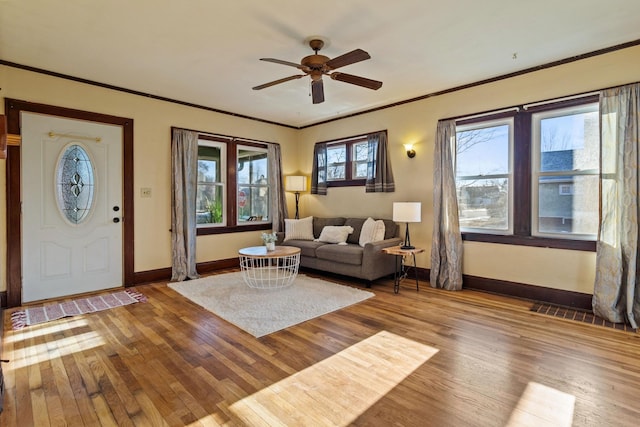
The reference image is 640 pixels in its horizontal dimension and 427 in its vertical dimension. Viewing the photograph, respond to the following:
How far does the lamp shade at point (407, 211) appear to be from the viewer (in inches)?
175

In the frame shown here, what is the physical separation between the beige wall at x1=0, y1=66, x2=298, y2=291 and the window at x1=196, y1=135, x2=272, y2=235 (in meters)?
0.20

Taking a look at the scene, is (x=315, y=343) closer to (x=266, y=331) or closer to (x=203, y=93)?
(x=266, y=331)

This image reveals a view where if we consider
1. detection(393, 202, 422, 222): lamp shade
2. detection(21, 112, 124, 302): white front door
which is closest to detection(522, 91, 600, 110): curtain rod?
detection(393, 202, 422, 222): lamp shade

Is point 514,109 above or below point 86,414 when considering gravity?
above

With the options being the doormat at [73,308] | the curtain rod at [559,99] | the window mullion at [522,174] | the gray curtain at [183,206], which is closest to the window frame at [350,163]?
the window mullion at [522,174]

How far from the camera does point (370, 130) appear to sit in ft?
18.3

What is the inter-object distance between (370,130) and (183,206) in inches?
129

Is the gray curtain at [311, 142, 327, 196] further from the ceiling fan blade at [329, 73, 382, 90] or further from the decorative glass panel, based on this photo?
the decorative glass panel

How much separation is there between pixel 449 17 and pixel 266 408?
3.27 m

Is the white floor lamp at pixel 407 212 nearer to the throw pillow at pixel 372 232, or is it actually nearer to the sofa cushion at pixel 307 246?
the throw pillow at pixel 372 232

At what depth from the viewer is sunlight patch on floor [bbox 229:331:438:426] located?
186 cm

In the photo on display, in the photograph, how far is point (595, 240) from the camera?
11.6 feet

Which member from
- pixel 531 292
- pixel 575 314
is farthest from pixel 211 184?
pixel 575 314

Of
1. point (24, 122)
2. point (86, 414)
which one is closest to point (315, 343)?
point (86, 414)
